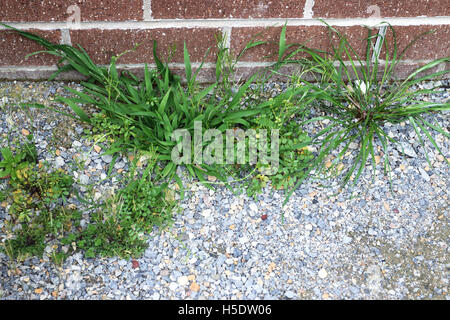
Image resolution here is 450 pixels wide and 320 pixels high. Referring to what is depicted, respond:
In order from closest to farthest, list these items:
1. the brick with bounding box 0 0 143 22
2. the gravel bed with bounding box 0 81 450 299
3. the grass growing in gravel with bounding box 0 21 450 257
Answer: the gravel bed with bounding box 0 81 450 299
the grass growing in gravel with bounding box 0 21 450 257
the brick with bounding box 0 0 143 22

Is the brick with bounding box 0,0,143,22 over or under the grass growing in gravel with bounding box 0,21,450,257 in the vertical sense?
over

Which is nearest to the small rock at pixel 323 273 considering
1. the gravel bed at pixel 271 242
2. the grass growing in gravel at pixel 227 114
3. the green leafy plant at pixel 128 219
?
the gravel bed at pixel 271 242

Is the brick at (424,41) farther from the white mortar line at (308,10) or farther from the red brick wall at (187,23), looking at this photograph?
the white mortar line at (308,10)

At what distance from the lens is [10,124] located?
1.96 metres

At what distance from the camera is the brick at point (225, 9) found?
194 cm

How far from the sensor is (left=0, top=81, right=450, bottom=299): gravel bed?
5.41ft

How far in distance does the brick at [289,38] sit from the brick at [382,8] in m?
0.06

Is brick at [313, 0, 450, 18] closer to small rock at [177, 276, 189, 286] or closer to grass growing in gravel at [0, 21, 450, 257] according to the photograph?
grass growing in gravel at [0, 21, 450, 257]

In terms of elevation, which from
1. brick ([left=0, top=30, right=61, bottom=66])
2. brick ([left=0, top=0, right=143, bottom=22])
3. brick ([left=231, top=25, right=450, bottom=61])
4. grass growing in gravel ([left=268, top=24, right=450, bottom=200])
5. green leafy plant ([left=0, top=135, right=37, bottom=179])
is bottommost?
green leafy plant ([left=0, top=135, right=37, bottom=179])

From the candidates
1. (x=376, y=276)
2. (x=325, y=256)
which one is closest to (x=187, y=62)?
(x=325, y=256)

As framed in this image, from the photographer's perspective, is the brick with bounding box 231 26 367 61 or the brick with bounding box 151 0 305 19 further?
the brick with bounding box 231 26 367 61

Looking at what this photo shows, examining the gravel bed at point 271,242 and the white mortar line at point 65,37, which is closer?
the gravel bed at point 271,242

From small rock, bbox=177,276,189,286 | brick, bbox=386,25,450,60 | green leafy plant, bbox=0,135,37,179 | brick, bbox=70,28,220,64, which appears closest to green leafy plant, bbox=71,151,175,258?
small rock, bbox=177,276,189,286

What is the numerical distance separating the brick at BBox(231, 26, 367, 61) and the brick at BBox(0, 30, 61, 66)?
29.0 inches
